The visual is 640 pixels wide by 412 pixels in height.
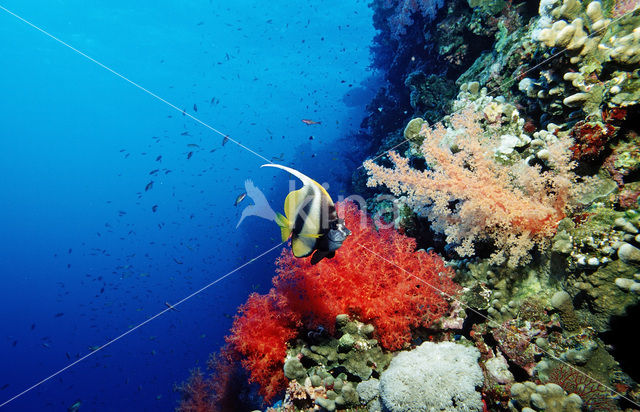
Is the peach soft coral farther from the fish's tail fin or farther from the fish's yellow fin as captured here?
the fish's tail fin

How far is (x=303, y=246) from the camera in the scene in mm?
2342

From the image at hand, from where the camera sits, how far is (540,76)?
3.71m

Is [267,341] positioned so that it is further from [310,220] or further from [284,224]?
[310,220]

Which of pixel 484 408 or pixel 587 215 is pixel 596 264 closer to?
pixel 587 215

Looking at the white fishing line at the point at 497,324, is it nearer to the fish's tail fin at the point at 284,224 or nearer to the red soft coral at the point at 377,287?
the red soft coral at the point at 377,287

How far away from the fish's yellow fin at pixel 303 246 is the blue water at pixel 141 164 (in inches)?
584

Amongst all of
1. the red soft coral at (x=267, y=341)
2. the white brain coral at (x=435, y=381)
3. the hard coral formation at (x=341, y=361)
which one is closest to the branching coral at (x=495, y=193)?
the white brain coral at (x=435, y=381)

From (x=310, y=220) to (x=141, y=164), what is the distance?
3053 inches

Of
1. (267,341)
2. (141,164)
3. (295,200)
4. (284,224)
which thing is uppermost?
(295,200)

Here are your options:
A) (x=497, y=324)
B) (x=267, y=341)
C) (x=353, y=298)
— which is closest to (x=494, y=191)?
(x=497, y=324)

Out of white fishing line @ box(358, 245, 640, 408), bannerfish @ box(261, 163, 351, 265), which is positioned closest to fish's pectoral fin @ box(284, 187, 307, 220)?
bannerfish @ box(261, 163, 351, 265)

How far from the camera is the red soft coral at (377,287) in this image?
10.8ft

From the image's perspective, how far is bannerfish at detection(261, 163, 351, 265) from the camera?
221 cm

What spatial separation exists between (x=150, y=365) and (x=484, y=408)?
4166cm
